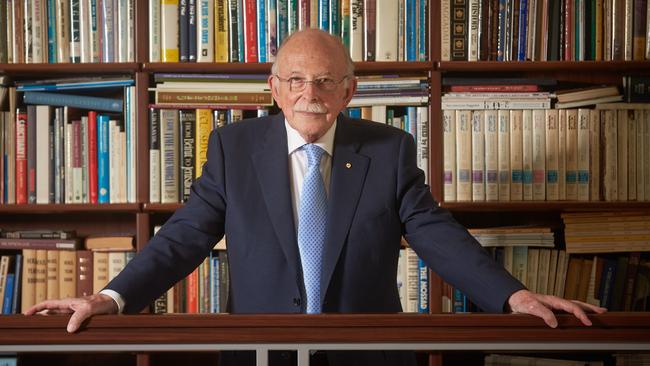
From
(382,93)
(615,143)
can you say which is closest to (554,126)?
(615,143)

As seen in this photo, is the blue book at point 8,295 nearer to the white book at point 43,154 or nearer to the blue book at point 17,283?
the blue book at point 17,283

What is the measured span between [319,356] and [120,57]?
153 cm

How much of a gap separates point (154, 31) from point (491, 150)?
3.78ft

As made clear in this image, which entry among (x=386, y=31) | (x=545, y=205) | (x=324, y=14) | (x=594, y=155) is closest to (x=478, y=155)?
(x=545, y=205)

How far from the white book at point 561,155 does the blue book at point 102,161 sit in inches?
57.8

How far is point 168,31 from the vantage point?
2.53 meters

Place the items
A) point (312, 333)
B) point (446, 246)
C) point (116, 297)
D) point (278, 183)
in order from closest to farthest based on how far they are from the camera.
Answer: point (312, 333)
point (116, 297)
point (446, 246)
point (278, 183)

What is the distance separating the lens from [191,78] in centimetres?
257

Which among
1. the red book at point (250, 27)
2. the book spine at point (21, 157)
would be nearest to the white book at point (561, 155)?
the red book at point (250, 27)

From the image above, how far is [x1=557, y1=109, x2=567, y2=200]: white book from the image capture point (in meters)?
2.56

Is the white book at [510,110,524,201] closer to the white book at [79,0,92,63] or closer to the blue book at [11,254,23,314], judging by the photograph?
the white book at [79,0,92,63]

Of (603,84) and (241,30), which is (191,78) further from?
(603,84)

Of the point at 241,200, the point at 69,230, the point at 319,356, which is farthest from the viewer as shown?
the point at 69,230

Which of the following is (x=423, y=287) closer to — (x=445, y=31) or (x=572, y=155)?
(x=572, y=155)
